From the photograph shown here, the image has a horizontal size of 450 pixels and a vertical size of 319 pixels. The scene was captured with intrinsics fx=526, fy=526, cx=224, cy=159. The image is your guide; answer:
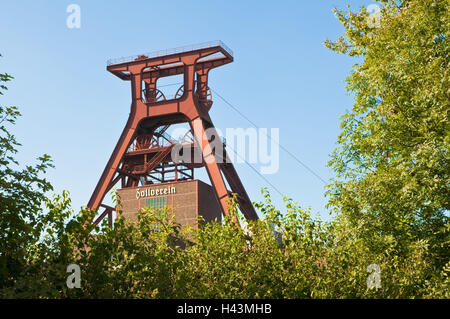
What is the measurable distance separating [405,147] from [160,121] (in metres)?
37.9

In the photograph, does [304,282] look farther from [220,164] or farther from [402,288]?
[220,164]

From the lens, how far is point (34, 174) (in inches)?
534

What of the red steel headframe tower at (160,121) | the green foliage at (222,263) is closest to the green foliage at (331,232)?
the green foliage at (222,263)

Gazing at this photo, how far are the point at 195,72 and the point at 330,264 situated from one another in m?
40.4

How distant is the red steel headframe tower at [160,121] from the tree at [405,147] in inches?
1121

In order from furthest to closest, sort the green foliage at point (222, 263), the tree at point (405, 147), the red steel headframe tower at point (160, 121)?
1. the red steel headframe tower at point (160, 121)
2. the tree at point (405, 147)
3. the green foliage at point (222, 263)

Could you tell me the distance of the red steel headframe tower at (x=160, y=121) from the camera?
164 ft

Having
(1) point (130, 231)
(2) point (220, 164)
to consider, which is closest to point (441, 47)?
(1) point (130, 231)

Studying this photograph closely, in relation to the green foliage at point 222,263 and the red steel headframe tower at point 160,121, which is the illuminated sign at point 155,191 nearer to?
the red steel headframe tower at point 160,121

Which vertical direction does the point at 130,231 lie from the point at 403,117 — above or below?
below

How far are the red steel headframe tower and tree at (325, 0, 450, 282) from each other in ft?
93.5

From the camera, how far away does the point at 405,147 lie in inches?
725

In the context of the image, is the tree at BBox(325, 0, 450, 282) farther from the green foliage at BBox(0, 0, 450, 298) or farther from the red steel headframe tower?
the red steel headframe tower
